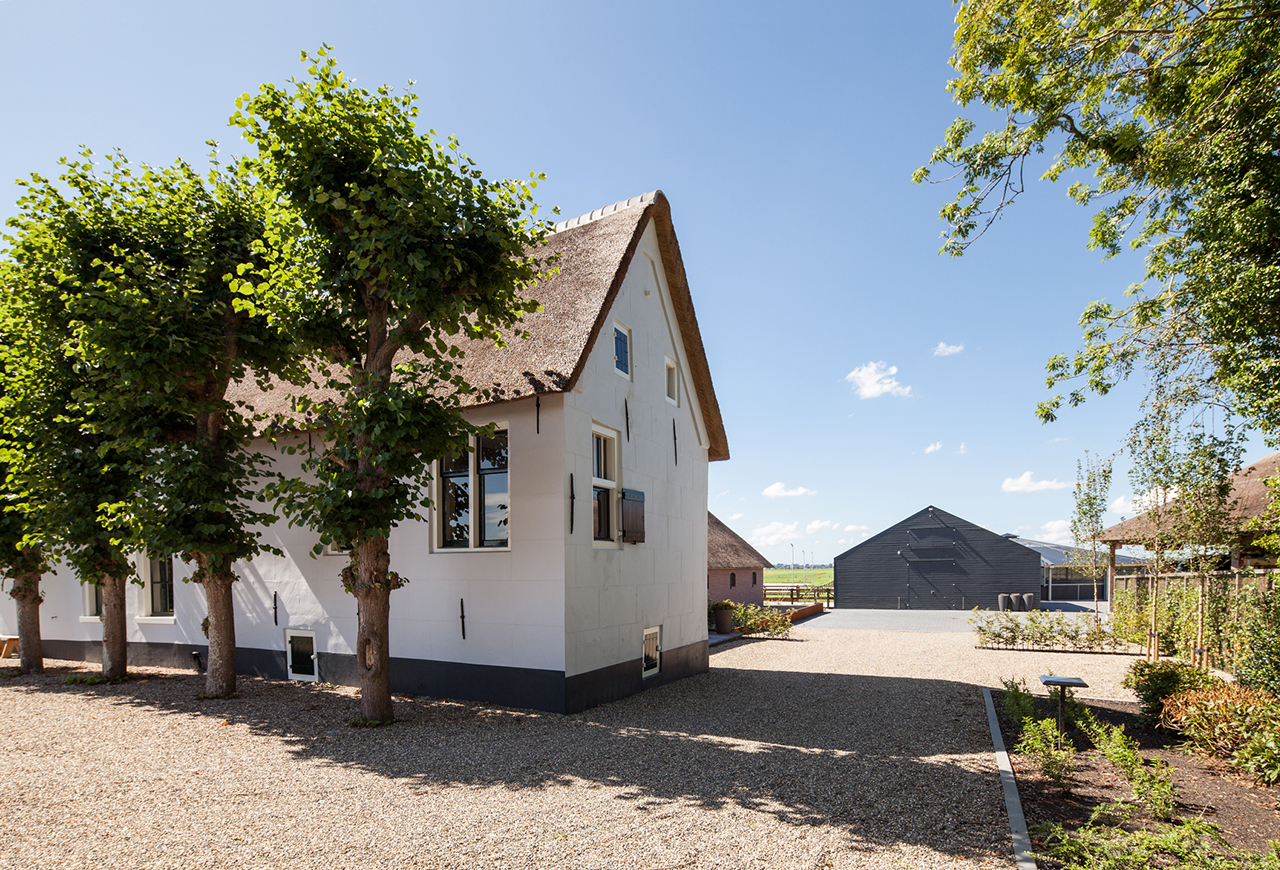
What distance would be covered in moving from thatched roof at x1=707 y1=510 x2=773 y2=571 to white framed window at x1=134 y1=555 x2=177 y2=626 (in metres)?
18.1

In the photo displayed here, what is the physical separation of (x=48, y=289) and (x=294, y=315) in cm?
351

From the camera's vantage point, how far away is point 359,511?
7.43 meters

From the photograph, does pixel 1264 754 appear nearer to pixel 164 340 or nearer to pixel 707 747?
pixel 707 747

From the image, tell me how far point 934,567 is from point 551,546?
1208 inches

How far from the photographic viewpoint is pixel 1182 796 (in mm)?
5945

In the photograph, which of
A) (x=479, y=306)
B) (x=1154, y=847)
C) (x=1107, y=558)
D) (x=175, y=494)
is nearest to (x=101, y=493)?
(x=175, y=494)

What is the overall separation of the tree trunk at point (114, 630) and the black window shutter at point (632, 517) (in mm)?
7944

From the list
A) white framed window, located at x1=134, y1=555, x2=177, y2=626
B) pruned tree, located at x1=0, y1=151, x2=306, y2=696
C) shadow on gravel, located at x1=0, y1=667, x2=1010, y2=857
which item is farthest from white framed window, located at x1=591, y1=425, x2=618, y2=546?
white framed window, located at x1=134, y1=555, x2=177, y2=626

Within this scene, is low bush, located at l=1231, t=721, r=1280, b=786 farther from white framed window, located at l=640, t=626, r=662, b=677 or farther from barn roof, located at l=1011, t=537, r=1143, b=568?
barn roof, located at l=1011, t=537, r=1143, b=568

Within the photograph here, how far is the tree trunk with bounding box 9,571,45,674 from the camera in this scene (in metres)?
12.3

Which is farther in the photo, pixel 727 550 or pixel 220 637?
pixel 727 550

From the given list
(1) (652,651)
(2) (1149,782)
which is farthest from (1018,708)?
(1) (652,651)

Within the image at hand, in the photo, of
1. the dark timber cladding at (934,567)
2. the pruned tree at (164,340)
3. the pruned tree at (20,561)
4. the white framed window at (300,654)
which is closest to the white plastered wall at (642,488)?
the pruned tree at (164,340)

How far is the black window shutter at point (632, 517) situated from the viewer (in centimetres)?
1057
